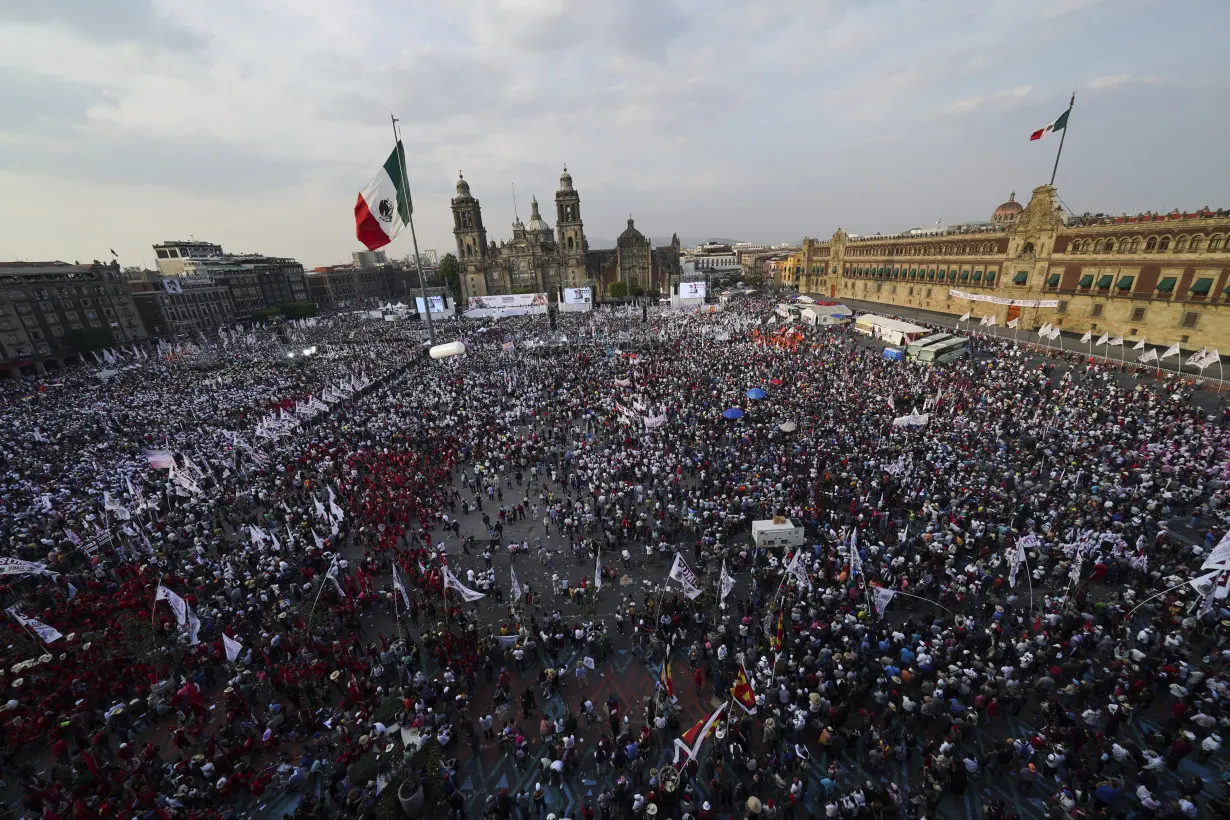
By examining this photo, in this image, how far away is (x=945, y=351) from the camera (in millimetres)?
37406

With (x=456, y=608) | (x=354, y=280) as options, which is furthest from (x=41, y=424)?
(x=354, y=280)

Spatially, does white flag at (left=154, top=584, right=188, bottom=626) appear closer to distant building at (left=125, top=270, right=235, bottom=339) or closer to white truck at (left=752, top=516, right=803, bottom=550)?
white truck at (left=752, top=516, right=803, bottom=550)

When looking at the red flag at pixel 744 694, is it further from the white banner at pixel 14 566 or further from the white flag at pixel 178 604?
the white banner at pixel 14 566

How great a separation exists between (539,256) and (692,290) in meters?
35.1

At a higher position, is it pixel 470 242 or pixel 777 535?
pixel 470 242

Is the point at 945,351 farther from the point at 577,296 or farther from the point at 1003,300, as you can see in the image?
the point at 577,296

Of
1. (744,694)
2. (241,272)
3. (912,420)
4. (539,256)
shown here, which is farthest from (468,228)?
(744,694)

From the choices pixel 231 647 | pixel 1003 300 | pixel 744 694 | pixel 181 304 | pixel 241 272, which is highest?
pixel 241 272

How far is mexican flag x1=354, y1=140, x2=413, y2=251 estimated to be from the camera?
26406 millimetres

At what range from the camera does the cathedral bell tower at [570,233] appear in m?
88.0

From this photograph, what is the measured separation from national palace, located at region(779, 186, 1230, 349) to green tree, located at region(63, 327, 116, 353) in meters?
101

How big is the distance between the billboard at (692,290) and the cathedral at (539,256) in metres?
21.7

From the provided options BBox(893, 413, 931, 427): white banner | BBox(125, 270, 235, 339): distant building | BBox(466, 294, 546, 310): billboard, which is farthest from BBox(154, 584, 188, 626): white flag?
BBox(125, 270, 235, 339): distant building

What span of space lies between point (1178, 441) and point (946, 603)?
51.9 feet
